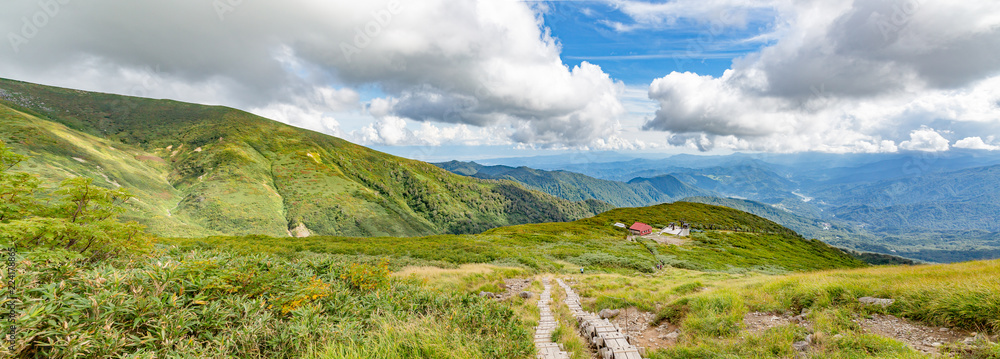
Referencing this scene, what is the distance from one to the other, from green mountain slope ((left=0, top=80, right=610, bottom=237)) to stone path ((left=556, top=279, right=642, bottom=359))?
241 ft

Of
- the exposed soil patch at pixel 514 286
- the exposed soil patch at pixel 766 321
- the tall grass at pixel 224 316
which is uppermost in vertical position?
the tall grass at pixel 224 316

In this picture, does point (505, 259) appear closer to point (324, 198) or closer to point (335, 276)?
point (335, 276)

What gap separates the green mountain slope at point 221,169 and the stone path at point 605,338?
241 feet

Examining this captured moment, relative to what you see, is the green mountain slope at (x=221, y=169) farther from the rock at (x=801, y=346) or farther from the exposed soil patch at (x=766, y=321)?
the rock at (x=801, y=346)

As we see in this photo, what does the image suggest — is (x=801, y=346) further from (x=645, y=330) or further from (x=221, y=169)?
(x=221, y=169)

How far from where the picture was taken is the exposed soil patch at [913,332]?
238 inches

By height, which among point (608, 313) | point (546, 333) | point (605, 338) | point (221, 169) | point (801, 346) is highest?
point (801, 346)

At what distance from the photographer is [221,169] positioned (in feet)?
374

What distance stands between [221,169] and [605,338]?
5836 inches

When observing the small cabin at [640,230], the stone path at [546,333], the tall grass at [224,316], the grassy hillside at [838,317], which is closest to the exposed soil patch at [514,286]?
the stone path at [546,333]

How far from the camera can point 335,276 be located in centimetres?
737

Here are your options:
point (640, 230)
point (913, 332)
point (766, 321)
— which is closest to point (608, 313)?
point (766, 321)

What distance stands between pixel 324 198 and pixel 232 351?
5213 inches

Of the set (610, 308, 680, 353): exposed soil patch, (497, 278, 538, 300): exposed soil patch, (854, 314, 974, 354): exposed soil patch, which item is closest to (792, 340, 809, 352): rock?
(854, 314, 974, 354): exposed soil patch
